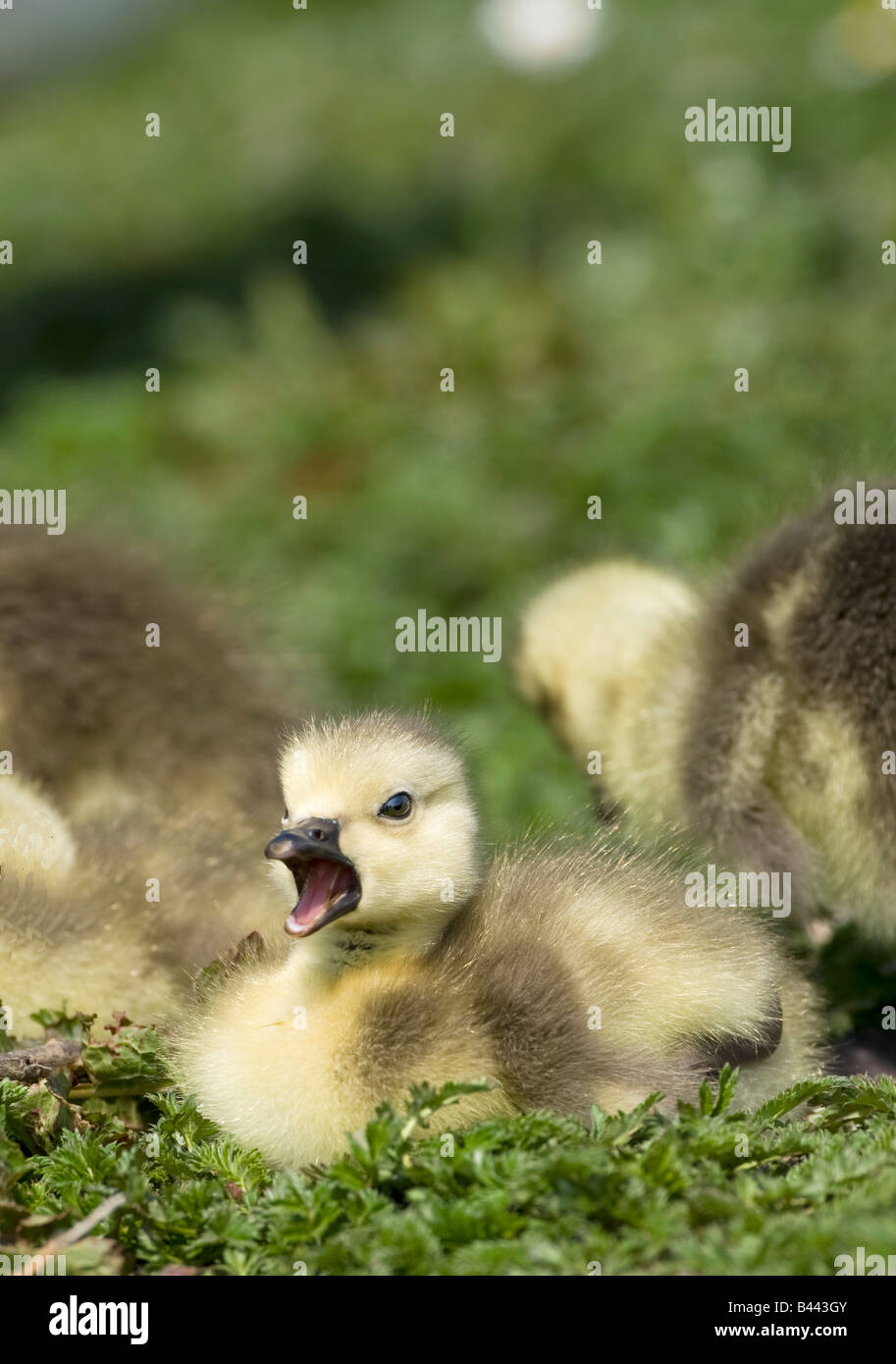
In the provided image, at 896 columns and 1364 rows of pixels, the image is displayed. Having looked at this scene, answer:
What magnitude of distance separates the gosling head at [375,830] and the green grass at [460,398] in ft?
1.06

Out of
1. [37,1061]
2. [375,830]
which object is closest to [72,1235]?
[37,1061]

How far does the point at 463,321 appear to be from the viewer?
694 cm

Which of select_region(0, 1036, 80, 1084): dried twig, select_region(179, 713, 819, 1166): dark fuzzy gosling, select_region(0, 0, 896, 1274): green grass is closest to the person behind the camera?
select_region(0, 0, 896, 1274): green grass

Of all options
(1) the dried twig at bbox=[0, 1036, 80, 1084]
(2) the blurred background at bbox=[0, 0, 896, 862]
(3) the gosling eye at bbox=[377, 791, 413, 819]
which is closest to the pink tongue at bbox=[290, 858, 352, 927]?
(3) the gosling eye at bbox=[377, 791, 413, 819]

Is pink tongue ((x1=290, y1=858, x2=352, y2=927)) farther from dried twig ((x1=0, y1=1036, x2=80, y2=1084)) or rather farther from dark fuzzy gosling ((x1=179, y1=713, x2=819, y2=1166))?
dried twig ((x1=0, y1=1036, x2=80, y2=1084))

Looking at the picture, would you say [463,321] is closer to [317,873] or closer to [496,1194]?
[317,873]

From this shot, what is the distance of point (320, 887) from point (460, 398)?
14.3 ft

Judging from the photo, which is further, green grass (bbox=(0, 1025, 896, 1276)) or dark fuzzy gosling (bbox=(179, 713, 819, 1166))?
dark fuzzy gosling (bbox=(179, 713, 819, 1166))

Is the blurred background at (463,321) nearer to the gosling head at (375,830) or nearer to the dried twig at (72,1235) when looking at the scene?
the gosling head at (375,830)

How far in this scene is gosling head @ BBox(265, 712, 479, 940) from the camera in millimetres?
2496

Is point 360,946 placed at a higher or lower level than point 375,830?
lower

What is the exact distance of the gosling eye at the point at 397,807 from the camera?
8.38ft
